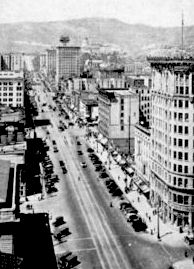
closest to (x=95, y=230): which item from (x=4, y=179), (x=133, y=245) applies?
(x=133, y=245)

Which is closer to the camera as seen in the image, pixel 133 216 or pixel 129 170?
pixel 133 216

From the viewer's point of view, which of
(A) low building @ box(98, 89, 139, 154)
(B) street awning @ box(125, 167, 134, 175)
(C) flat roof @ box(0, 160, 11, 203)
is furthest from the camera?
(A) low building @ box(98, 89, 139, 154)

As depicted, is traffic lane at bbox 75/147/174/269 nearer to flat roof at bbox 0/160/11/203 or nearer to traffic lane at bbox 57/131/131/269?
traffic lane at bbox 57/131/131/269

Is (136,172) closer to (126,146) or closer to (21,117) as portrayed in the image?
(126,146)

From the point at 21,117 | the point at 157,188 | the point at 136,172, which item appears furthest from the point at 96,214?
the point at 21,117

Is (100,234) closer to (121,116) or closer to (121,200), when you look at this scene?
(121,200)

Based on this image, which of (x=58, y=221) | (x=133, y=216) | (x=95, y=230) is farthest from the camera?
(x=133, y=216)

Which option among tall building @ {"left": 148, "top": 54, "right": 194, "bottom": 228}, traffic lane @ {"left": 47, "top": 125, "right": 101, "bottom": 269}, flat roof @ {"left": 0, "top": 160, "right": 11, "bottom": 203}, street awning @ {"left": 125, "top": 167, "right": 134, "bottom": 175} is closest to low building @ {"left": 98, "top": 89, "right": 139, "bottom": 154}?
street awning @ {"left": 125, "top": 167, "right": 134, "bottom": 175}
